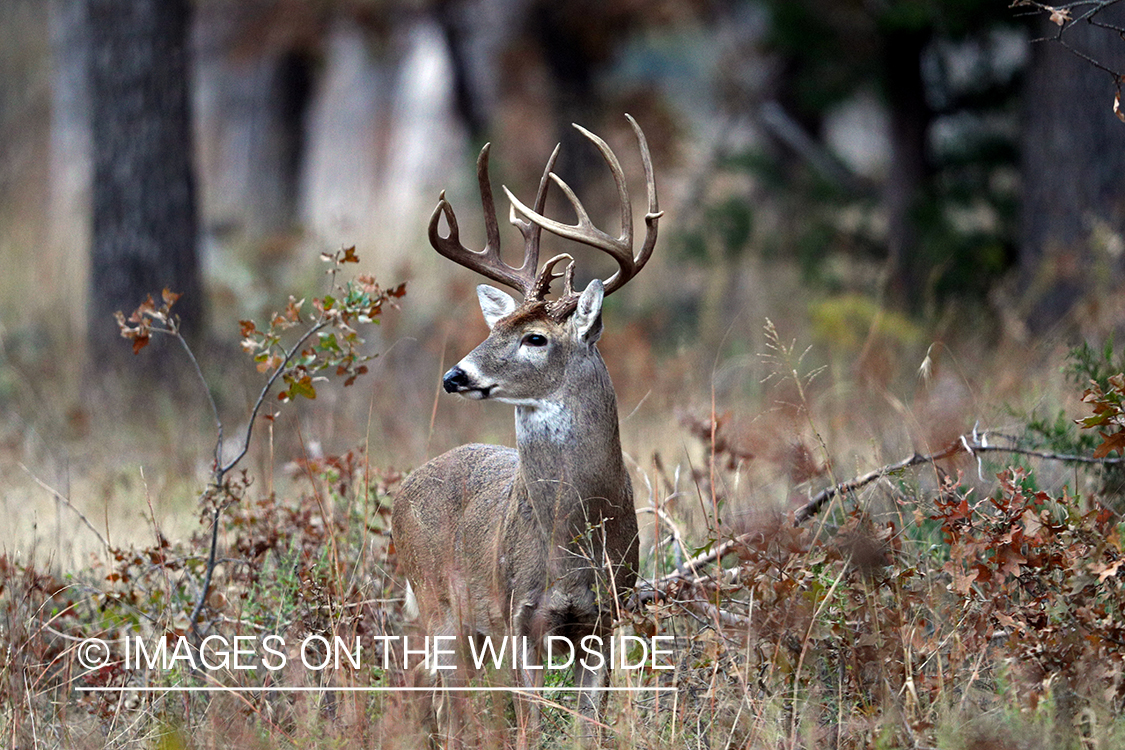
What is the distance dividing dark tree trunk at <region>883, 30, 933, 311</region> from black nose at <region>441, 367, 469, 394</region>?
20.8 feet

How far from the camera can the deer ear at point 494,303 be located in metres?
4.02

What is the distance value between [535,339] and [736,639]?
1.04 metres

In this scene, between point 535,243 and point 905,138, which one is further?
point 905,138

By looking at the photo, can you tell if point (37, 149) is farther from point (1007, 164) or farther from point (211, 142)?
point (1007, 164)

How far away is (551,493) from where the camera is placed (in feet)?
12.0

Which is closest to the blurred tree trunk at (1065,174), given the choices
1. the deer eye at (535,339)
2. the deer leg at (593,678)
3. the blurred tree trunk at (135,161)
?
the deer eye at (535,339)

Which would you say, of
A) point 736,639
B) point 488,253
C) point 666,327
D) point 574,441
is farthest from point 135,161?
point 736,639

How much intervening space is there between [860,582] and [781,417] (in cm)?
224

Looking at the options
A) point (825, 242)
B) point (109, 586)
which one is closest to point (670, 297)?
point (825, 242)

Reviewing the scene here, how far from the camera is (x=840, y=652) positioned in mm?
3430

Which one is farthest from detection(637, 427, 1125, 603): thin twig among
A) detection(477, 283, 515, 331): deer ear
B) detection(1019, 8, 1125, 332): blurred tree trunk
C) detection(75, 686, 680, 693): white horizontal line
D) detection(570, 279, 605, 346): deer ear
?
detection(1019, 8, 1125, 332): blurred tree trunk

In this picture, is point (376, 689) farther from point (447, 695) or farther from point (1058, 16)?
point (1058, 16)

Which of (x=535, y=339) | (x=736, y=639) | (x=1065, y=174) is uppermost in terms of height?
(x=1065, y=174)

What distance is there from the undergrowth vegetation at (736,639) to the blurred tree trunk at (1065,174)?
152 inches
